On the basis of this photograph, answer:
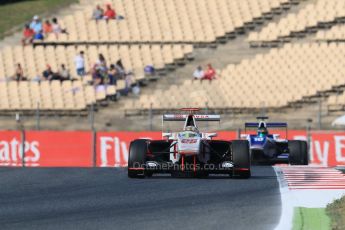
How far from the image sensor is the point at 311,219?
1139cm

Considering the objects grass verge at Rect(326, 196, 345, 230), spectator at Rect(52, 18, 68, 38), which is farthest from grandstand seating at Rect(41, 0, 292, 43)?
grass verge at Rect(326, 196, 345, 230)

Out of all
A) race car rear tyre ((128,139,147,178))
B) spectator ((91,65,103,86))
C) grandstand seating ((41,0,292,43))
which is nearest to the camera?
race car rear tyre ((128,139,147,178))

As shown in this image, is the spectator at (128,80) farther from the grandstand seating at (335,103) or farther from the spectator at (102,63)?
the grandstand seating at (335,103)

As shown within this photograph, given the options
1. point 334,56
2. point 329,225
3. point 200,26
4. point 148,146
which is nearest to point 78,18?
point 200,26

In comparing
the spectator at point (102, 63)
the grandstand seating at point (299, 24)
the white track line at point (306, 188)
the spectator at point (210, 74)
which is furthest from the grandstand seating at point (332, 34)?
the white track line at point (306, 188)

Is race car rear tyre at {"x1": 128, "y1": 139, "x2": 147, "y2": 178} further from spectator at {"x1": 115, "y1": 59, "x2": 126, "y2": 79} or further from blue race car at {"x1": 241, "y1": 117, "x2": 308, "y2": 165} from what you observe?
spectator at {"x1": 115, "y1": 59, "x2": 126, "y2": 79}

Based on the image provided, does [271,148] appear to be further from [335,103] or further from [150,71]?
[150,71]

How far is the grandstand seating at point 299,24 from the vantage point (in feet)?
120

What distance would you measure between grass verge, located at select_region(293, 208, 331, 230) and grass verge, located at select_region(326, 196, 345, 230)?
0.06 metres

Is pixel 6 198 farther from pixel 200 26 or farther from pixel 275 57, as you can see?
pixel 200 26

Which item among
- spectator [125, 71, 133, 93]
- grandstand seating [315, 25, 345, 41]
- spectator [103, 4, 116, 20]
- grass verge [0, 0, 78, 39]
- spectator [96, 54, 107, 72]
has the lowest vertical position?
spectator [125, 71, 133, 93]

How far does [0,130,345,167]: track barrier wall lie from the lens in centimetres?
2831

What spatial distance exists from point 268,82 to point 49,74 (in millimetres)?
6792

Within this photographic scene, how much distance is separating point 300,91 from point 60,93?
726cm
